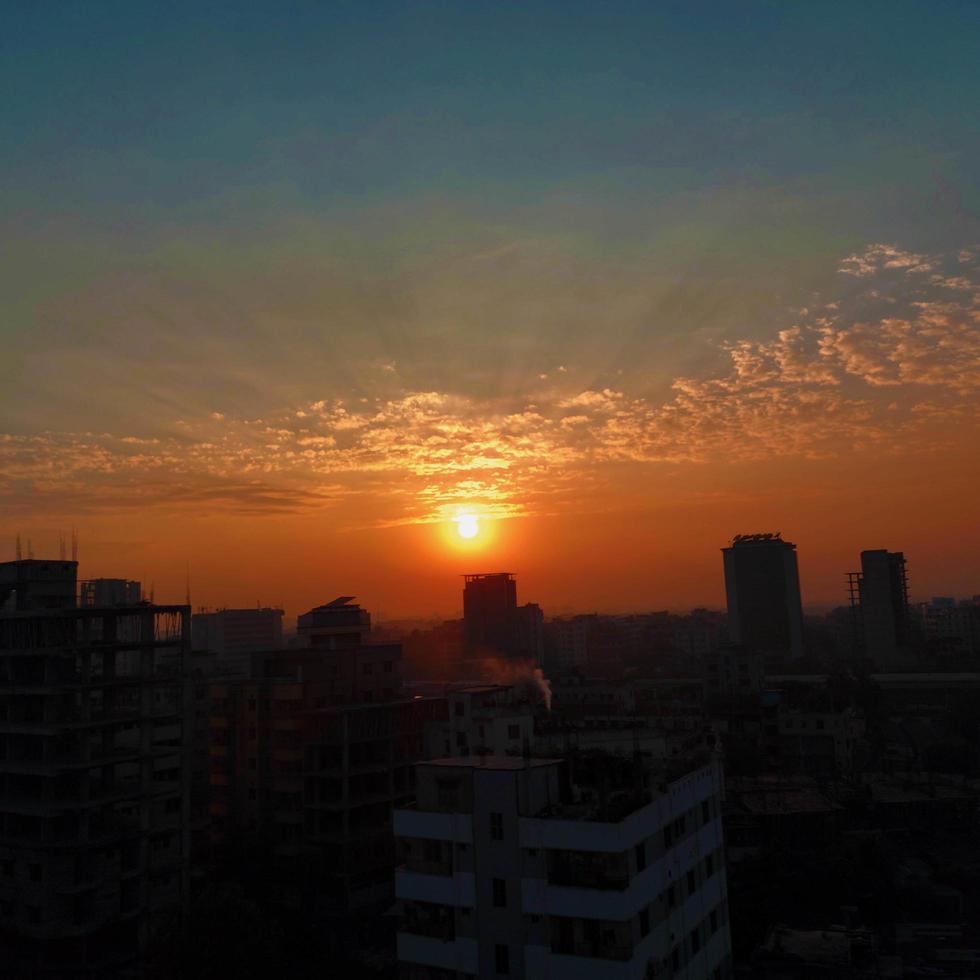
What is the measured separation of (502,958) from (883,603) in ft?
422

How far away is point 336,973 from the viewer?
30875 millimetres

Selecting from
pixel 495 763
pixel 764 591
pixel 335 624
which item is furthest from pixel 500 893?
pixel 764 591

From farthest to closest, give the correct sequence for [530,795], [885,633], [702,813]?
[885,633] < [702,813] < [530,795]

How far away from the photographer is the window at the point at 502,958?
68.3 ft

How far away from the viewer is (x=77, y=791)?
101ft

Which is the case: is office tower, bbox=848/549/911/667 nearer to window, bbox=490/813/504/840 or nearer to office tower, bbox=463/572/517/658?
office tower, bbox=463/572/517/658

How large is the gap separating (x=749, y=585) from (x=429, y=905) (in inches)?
5587

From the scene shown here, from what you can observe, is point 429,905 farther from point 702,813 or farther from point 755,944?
point 755,944

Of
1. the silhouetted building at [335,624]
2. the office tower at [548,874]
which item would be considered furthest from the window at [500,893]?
the silhouetted building at [335,624]

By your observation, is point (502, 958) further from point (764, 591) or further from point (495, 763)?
point (764, 591)

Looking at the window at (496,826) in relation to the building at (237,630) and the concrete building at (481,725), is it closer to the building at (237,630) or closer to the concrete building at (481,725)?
the concrete building at (481,725)

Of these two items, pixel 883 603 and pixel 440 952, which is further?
pixel 883 603

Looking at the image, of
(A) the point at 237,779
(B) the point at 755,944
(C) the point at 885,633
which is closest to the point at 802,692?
(B) the point at 755,944

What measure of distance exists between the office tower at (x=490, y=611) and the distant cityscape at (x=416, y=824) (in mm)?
79419
